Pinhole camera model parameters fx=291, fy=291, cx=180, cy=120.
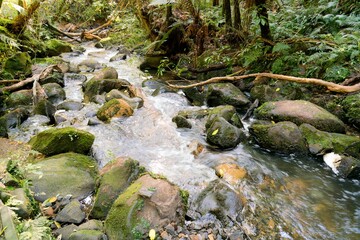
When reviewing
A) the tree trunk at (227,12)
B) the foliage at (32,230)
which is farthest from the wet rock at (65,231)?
the tree trunk at (227,12)

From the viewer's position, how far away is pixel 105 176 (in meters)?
3.76

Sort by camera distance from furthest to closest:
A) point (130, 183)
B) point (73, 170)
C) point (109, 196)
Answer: point (73, 170) < point (130, 183) < point (109, 196)

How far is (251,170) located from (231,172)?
0.37m

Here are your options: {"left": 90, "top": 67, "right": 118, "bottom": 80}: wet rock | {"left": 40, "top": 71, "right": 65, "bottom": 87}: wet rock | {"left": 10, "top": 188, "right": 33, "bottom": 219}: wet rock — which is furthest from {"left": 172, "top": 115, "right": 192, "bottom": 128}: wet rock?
{"left": 40, "top": 71, "right": 65, "bottom": 87}: wet rock

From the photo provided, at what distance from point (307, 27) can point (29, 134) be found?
7284 millimetres

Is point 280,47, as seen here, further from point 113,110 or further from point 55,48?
point 55,48

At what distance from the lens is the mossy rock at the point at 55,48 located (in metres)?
11.5

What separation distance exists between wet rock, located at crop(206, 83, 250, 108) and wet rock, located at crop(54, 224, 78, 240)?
486 cm

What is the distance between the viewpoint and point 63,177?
3.91m

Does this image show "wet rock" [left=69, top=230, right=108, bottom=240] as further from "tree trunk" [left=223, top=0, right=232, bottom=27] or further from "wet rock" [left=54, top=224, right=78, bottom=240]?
"tree trunk" [left=223, top=0, right=232, bottom=27]

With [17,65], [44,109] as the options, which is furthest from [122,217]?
[17,65]

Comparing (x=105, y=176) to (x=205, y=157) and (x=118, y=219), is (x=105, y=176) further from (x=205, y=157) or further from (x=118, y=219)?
(x=205, y=157)

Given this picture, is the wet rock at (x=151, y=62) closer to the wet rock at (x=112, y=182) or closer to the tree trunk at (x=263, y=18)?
the tree trunk at (x=263, y=18)

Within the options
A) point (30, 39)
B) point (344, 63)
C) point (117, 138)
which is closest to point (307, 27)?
point (344, 63)
